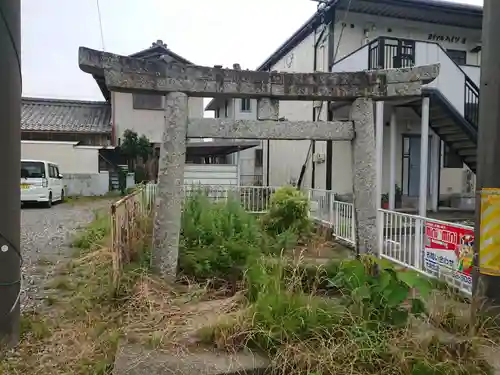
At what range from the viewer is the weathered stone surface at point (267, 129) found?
495 centimetres

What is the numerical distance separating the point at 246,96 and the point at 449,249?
3.22m

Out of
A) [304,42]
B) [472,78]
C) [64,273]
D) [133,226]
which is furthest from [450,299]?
[304,42]

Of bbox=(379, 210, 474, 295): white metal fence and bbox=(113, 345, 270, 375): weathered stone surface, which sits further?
bbox=(379, 210, 474, 295): white metal fence

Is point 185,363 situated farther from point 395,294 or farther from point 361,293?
point 395,294

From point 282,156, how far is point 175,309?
520 inches

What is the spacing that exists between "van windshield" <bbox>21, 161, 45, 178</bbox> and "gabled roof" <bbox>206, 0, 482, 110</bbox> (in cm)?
1106

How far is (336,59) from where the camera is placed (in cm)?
1205

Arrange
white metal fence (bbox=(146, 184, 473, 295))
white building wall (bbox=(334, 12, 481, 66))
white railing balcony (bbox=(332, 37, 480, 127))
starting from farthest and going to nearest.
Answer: white building wall (bbox=(334, 12, 481, 66)), white railing balcony (bbox=(332, 37, 480, 127)), white metal fence (bbox=(146, 184, 473, 295))

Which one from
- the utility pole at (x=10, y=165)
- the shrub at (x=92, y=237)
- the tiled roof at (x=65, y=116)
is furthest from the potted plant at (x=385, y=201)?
the tiled roof at (x=65, y=116)

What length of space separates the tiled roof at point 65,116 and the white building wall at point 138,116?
0.89 m

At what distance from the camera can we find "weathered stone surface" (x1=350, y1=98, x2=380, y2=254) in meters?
5.26

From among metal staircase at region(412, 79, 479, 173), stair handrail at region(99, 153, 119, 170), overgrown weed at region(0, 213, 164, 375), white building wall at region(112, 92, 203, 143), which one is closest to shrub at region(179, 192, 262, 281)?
overgrown weed at region(0, 213, 164, 375)

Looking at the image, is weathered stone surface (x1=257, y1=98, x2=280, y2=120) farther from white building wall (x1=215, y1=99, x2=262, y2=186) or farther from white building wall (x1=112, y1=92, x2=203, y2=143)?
white building wall (x1=112, y1=92, x2=203, y2=143)

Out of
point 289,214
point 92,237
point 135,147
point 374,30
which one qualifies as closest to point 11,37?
point 92,237
